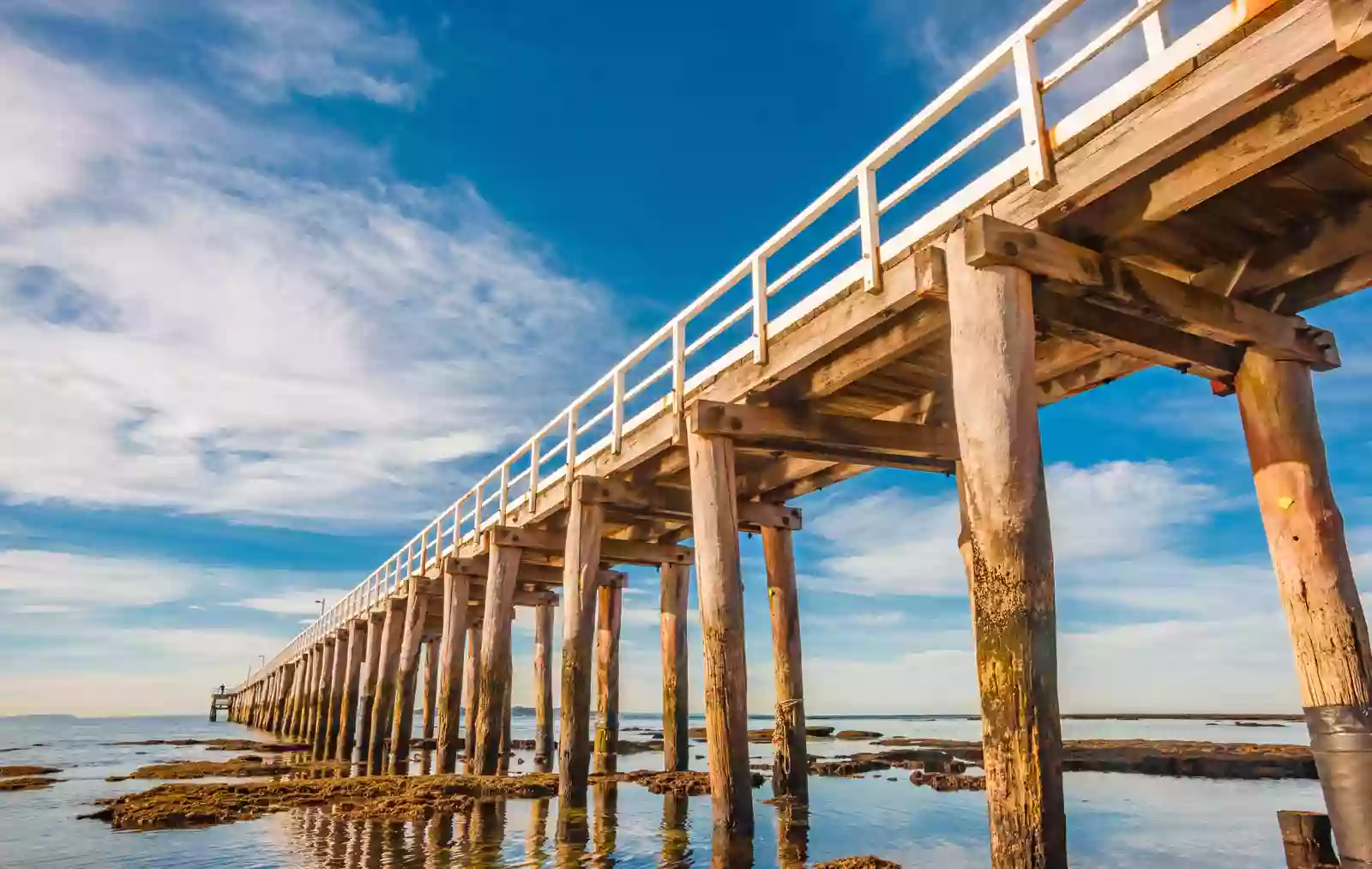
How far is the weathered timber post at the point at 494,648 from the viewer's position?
15.4m

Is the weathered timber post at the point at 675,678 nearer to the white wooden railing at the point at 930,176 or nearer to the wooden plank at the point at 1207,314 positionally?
the white wooden railing at the point at 930,176

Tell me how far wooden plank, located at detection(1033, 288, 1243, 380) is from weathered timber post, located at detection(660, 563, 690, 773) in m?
11.4

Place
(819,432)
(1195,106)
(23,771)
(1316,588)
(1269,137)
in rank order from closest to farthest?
(1195,106), (1269,137), (1316,588), (819,432), (23,771)

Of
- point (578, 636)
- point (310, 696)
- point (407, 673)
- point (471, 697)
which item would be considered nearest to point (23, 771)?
point (407, 673)

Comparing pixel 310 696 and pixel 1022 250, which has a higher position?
pixel 1022 250

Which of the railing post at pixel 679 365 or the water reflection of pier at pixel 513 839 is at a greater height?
the railing post at pixel 679 365

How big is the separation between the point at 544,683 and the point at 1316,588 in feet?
64.0

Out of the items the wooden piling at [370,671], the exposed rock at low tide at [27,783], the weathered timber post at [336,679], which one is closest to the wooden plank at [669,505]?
the exposed rock at low tide at [27,783]

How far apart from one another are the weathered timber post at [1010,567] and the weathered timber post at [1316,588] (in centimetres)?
275

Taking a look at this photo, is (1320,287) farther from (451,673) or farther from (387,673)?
(387,673)

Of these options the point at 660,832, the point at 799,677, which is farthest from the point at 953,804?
the point at 660,832

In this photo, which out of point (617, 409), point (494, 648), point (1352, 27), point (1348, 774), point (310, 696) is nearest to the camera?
point (1352, 27)

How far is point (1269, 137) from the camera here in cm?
500

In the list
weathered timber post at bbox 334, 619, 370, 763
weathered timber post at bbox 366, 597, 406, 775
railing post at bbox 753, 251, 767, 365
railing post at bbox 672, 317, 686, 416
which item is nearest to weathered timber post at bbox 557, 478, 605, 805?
railing post at bbox 672, 317, 686, 416
